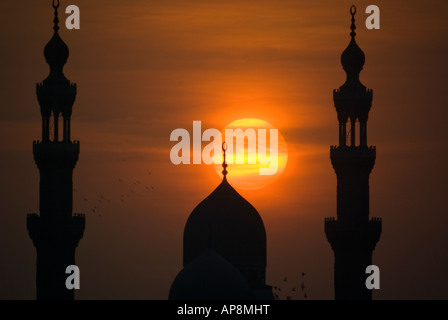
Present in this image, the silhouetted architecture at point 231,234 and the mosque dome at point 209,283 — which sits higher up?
the silhouetted architecture at point 231,234

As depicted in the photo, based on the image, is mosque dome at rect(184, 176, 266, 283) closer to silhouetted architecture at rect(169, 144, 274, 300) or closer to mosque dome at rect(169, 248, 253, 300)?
silhouetted architecture at rect(169, 144, 274, 300)

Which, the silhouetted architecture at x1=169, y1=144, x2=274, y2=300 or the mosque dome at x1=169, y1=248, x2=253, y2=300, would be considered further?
the silhouetted architecture at x1=169, y1=144, x2=274, y2=300

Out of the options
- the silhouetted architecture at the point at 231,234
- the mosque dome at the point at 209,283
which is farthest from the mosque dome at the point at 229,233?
the mosque dome at the point at 209,283

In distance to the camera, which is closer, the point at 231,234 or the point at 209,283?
the point at 209,283

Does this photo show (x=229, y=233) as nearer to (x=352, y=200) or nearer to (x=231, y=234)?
(x=231, y=234)

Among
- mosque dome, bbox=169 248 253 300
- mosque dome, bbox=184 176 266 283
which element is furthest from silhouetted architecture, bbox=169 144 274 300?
mosque dome, bbox=169 248 253 300

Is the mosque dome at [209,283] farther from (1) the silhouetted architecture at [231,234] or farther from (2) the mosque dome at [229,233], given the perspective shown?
(2) the mosque dome at [229,233]

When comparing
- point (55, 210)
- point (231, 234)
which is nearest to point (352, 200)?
point (231, 234)
